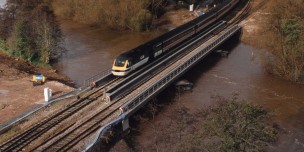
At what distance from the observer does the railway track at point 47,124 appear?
22172mm

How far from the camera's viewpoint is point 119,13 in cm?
5781

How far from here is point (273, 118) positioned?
2873 cm

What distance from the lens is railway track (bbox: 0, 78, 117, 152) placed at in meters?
22.2

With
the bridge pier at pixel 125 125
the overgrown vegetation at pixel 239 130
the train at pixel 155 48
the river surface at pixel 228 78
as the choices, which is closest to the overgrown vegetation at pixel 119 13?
the river surface at pixel 228 78

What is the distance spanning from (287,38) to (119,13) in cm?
2976

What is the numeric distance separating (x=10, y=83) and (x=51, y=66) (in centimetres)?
795

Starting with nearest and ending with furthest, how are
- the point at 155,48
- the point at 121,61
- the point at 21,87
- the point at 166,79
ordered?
the point at 166,79 → the point at 121,61 → the point at 21,87 → the point at 155,48

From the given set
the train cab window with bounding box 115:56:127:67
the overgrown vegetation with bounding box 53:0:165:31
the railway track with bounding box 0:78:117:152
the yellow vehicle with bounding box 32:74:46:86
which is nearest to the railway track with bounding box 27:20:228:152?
the railway track with bounding box 0:78:117:152

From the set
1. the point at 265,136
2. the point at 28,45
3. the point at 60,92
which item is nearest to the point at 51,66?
the point at 28,45

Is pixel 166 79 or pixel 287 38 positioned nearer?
pixel 166 79

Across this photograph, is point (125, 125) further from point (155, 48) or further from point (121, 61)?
point (155, 48)

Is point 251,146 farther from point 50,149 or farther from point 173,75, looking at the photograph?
point 173,75

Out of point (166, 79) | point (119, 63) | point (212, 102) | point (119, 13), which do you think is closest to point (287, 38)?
point (212, 102)

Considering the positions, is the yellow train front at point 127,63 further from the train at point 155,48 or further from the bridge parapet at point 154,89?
the bridge parapet at point 154,89
